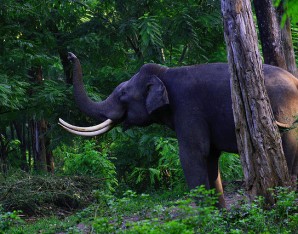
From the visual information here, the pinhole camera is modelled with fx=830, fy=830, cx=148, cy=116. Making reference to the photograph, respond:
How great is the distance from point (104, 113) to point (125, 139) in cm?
549

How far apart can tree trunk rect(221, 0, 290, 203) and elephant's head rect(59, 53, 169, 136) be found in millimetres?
2265

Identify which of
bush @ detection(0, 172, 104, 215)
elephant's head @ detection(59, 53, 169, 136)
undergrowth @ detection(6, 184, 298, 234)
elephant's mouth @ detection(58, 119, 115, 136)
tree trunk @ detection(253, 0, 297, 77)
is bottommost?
undergrowth @ detection(6, 184, 298, 234)

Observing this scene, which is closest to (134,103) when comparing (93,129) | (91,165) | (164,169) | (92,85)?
(93,129)

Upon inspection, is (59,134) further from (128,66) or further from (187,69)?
(187,69)

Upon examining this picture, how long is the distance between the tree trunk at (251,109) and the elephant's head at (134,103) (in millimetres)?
2265

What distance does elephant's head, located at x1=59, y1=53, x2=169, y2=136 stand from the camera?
12.8 m

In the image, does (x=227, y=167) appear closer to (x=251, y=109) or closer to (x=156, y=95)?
(x=156, y=95)

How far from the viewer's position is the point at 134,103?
43.5 ft

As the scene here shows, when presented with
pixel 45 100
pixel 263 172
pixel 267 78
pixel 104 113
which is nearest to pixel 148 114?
pixel 104 113

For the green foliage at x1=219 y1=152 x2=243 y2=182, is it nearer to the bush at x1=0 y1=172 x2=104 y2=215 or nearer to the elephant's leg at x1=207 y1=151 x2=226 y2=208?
the bush at x1=0 y1=172 x2=104 y2=215

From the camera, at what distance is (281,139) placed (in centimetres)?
1152

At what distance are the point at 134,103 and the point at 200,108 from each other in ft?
4.32

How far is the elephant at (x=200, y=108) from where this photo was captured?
11812 mm

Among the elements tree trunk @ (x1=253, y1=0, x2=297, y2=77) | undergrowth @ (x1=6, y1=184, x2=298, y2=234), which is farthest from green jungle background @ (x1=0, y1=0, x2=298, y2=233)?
undergrowth @ (x1=6, y1=184, x2=298, y2=234)
